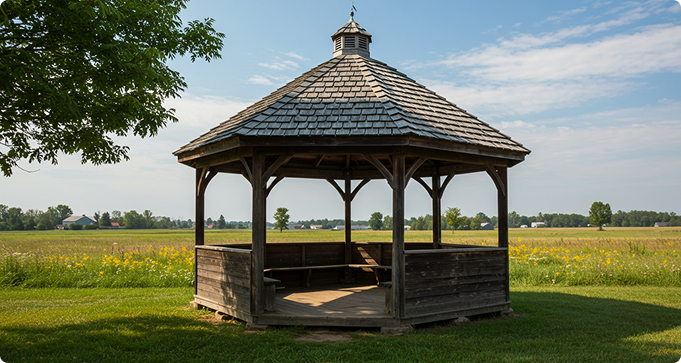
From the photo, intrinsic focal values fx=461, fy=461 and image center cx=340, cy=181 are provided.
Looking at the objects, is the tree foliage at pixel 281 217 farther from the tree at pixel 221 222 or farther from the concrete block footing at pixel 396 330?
the concrete block footing at pixel 396 330

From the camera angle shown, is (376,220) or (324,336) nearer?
(324,336)

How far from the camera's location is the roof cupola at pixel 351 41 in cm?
1064

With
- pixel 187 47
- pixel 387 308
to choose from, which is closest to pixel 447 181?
pixel 387 308

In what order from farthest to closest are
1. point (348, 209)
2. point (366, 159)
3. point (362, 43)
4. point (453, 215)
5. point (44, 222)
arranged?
point (44, 222) → point (453, 215) → point (348, 209) → point (362, 43) → point (366, 159)

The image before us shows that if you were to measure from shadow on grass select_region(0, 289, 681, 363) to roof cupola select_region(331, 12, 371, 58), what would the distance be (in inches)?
253

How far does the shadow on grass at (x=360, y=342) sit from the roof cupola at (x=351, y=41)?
21.1 feet

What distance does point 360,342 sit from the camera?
6426 millimetres

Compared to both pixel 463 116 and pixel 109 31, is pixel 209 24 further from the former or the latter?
pixel 463 116

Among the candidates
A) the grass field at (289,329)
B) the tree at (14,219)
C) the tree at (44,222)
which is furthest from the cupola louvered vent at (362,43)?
the tree at (14,219)

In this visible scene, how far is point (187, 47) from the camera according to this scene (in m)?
8.56

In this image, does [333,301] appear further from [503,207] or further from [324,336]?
[503,207]

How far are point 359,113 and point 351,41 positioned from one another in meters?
3.71

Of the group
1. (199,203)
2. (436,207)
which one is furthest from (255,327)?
(436,207)

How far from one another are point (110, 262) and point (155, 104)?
8234mm
